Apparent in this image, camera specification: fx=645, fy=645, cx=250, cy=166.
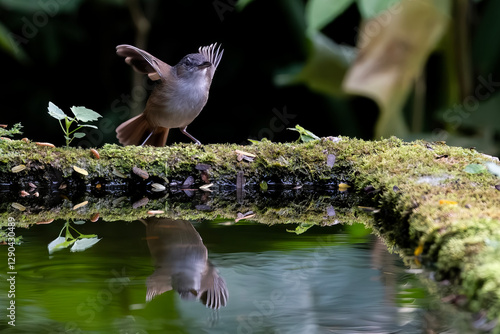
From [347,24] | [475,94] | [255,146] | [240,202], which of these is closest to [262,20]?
[347,24]

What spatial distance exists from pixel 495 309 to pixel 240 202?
1.19 metres

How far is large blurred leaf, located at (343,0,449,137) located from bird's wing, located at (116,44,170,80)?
39.4 inches

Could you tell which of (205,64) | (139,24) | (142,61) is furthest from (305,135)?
(139,24)

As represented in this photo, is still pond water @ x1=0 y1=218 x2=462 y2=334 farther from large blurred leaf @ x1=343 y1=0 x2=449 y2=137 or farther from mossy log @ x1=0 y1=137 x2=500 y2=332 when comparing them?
large blurred leaf @ x1=343 y1=0 x2=449 y2=137

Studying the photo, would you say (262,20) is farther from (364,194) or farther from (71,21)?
(364,194)

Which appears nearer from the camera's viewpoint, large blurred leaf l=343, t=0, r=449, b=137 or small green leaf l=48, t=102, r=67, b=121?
small green leaf l=48, t=102, r=67, b=121

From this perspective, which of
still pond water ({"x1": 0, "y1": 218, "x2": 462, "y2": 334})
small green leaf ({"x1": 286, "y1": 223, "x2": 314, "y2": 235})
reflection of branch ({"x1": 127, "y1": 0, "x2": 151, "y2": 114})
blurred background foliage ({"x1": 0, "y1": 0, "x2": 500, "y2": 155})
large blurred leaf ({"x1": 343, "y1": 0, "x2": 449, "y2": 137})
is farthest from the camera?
reflection of branch ({"x1": 127, "y1": 0, "x2": 151, "y2": 114})

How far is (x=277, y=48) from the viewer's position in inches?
167

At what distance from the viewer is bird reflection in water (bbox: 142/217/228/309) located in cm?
112

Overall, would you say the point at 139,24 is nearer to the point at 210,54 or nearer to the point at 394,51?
the point at 210,54

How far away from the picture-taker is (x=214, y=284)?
1174 mm

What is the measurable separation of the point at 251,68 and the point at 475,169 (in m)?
2.71

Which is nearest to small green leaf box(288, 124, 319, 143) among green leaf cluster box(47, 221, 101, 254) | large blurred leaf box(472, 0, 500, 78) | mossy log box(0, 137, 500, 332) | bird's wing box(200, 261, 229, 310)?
mossy log box(0, 137, 500, 332)

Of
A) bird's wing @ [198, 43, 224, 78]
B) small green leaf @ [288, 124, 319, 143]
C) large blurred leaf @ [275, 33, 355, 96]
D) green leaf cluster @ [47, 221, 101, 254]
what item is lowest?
green leaf cluster @ [47, 221, 101, 254]
